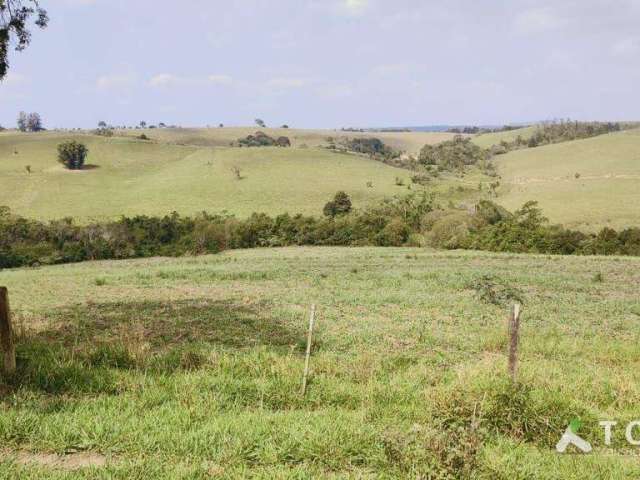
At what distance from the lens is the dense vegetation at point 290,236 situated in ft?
165

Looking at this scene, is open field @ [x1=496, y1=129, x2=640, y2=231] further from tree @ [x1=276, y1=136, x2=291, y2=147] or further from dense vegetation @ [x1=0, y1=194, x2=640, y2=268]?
tree @ [x1=276, y1=136, x2=291, y2=147]

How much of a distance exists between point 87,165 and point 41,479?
408ft

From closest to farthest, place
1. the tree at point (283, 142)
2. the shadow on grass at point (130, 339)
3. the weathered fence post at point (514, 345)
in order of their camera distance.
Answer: the weathered fence post at point (514, 345) < the shadow on grass at point (130, 339) < the tree at point (283, 142)

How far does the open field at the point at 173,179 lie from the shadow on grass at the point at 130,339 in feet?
199

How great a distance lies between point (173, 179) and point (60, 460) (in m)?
105

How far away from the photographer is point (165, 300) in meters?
21.9

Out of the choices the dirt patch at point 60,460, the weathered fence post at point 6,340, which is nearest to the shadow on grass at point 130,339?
the weathered fence post at point 6,340

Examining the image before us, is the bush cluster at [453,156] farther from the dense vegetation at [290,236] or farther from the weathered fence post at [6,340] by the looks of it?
the weathered fence post at [6,340]

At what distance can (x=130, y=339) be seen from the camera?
11.3 m

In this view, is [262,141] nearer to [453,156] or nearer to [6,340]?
[453,156]

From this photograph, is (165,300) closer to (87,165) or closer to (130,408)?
(130,408)

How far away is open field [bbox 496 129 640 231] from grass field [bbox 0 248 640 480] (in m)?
59.8

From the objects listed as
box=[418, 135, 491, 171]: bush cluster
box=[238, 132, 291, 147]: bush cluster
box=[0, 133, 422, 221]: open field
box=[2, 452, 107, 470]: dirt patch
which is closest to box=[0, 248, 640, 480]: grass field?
box=[2, 452, 107, 470]: dirt patch

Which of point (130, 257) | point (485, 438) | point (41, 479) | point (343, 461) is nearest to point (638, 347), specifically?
point (485, 438)
